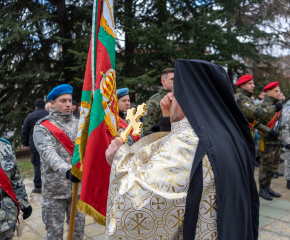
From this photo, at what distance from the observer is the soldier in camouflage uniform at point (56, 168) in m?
2.95

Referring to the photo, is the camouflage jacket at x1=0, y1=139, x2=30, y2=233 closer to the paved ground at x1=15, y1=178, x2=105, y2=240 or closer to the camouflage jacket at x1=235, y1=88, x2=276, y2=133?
the paved ground at x1=15, y1=178, x2=105, y2=240

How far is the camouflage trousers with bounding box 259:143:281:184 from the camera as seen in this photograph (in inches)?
221

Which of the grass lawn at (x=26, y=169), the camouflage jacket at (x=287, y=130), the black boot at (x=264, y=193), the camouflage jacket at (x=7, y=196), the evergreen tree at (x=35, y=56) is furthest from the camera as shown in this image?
the evergreen tree at (x=35, y=56)

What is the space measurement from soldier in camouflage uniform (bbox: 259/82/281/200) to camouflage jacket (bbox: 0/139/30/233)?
4.74 m

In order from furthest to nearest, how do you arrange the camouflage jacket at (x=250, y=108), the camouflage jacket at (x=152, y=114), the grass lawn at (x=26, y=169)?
1. the grass lawn at (x=26, y=169)
2. the camouflage jacket at (x=250, y=108)
3. the camouflage jacket at (x=152, y=114)

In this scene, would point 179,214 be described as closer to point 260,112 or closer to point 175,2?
point 260,112

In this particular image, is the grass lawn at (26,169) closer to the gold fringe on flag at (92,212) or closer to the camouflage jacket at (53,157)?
the camouflage jacket at (53,157)

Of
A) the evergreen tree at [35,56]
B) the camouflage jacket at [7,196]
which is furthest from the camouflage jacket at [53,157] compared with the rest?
the evergreen tree at [35,56]

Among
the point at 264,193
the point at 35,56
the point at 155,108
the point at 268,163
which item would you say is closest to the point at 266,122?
the point at 268,163

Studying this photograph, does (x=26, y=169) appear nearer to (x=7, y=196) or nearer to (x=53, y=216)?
(x=53, y=216)

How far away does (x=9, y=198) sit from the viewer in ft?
8.16

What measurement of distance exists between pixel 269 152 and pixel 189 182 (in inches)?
199

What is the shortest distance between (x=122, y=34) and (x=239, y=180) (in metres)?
9.45

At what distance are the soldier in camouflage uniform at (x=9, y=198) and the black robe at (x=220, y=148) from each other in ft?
5.95
